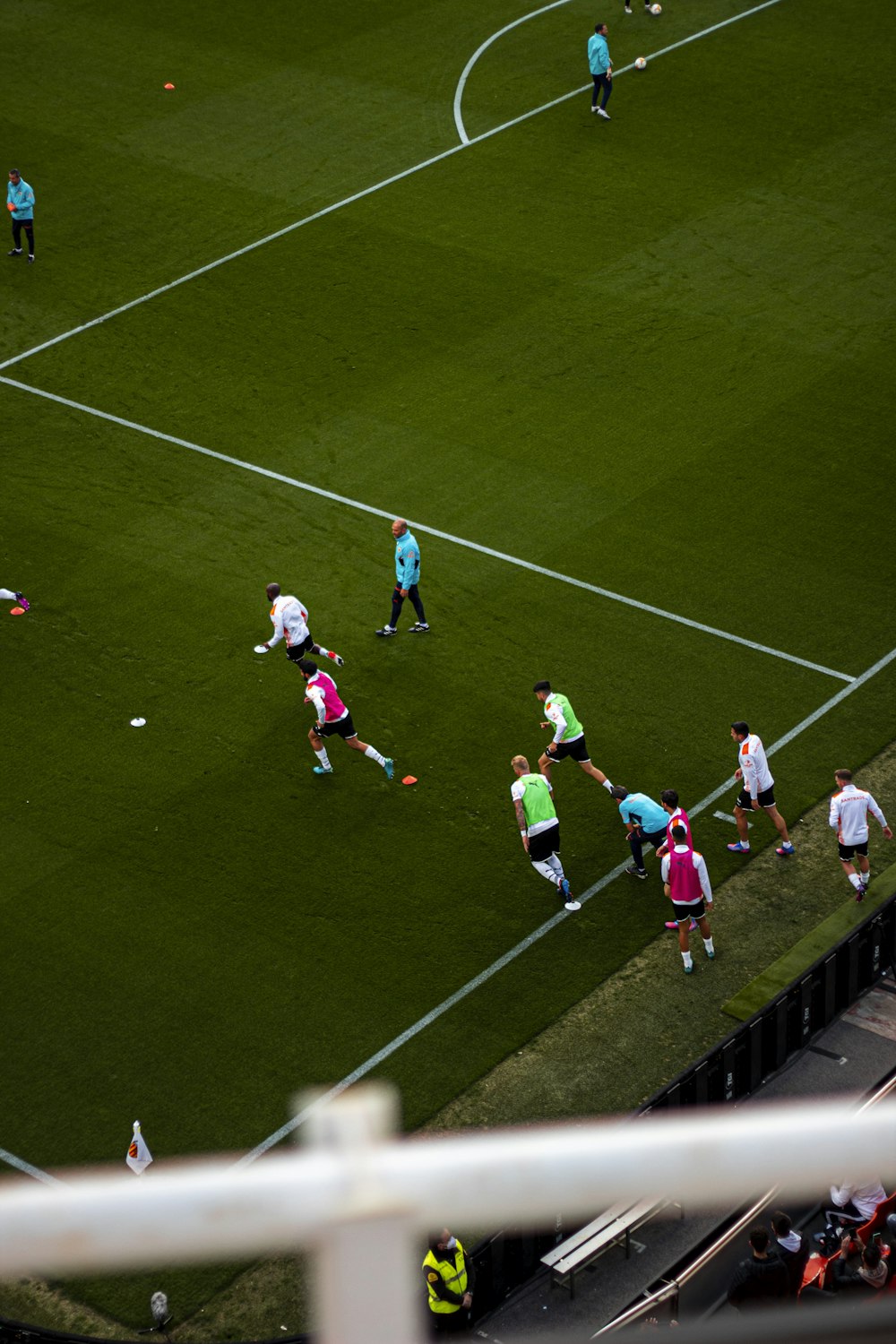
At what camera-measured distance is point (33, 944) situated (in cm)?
1639

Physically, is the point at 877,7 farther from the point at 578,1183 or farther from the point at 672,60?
the point at 578,1183

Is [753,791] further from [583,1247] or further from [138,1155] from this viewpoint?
[138,1155]

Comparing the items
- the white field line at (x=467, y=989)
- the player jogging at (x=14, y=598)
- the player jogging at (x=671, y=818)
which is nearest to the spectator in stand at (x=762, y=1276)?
the white field line at (x=467, y=989)

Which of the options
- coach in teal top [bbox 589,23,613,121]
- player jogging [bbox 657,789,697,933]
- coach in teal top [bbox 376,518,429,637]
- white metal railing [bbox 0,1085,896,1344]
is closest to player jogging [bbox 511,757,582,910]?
player jogging [bbox 657,789,697,933]

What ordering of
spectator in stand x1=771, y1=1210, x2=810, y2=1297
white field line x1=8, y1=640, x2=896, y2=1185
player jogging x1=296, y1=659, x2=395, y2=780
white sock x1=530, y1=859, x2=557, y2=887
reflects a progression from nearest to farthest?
spectator in stand x1=771, y1=1210, x2=810, y2=1297 → white field line x1=8, y1=640, x2=896, y2=1185 → white sock x1=530, y1=859, x2=557, y2=887 → player jogging x1=296, y1=659, x2=395, y2=780

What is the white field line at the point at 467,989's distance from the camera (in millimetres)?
14008

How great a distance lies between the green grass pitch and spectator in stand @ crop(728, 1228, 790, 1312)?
13.0 ft

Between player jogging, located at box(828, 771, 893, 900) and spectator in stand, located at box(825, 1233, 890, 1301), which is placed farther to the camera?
player jogging, located at box(828, 771, 893, 900)

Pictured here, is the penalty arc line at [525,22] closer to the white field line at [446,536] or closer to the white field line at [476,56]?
the white field line at [476,56]

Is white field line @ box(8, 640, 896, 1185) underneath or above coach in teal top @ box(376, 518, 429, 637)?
underneath

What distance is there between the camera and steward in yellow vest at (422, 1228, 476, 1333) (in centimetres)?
1151

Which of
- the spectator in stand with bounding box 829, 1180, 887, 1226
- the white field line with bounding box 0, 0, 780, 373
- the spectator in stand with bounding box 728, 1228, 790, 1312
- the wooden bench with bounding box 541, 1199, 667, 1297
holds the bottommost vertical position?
the wooden bench with bounding box 541, 1199, 667, 1297

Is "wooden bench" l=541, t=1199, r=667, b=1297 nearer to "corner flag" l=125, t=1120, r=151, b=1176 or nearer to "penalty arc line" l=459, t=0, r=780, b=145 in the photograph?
"corner flag" l=125, t=1120, r=151, b=1176

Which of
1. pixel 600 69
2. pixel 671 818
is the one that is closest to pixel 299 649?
pixel 671 818
